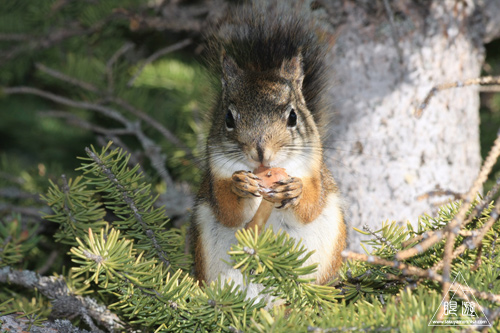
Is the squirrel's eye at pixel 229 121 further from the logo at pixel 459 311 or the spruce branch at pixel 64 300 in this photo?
the logo at pixel 459 311

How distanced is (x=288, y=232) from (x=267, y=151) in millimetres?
232

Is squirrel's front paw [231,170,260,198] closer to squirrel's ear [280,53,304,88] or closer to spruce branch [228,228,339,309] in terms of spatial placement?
spruce branch [228,228,339,309]

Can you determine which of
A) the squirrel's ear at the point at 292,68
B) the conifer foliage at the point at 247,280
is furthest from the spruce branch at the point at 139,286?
the squirrel's ear at the point at 292,68

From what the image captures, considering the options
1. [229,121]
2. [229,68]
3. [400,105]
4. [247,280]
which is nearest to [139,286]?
[247,280]

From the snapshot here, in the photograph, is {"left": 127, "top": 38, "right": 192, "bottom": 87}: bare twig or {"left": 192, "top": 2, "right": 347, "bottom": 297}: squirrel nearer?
{"left": 192, "top": 2, "right": 347, "bottom": 297}: squirrel

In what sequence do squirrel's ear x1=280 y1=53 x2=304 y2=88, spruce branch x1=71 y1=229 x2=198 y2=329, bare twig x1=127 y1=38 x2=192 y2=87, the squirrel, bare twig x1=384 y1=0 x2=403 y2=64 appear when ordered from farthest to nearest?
bare twig x1=127 y1=38 x2=192 y2=87, bare twig x1=384 y1=0 x2=403 y2=64, squirrel's ear x1=280 y1=53 x2=304 y2=88, the squirrel, spruce branch x1=71 y1=229 x2=198 y2=329

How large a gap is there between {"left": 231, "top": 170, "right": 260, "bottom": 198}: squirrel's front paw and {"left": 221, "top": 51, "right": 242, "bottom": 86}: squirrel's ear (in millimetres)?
402

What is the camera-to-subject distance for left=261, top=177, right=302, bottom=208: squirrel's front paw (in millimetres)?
1104

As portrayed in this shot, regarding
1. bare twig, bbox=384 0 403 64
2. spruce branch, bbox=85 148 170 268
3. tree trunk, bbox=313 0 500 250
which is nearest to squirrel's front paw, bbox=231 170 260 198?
spruce branch, bbox=85 148 170 268

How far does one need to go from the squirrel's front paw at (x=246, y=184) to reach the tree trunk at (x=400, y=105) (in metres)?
0.56

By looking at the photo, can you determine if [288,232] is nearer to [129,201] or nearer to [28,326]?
[129,201]

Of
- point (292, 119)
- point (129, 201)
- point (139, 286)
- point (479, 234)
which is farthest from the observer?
point (292, 119)

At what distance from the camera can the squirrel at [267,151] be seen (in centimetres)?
128

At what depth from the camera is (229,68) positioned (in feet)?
4.74
